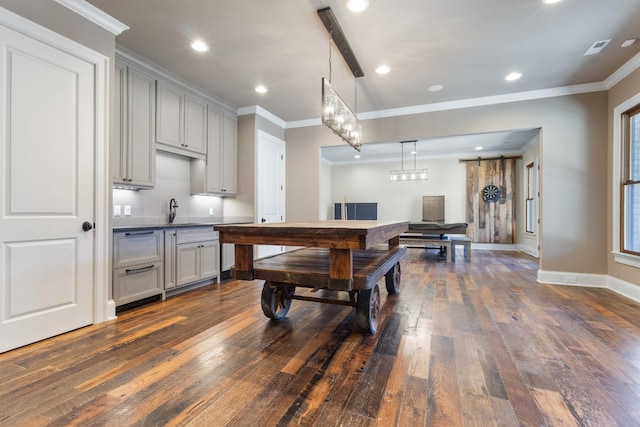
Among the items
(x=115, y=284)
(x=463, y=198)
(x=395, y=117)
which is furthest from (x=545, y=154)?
(x=115, y=284)

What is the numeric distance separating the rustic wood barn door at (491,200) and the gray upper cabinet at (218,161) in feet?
21.7

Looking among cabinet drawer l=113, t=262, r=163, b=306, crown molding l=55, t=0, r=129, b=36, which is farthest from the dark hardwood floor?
crown molding l=55, t=0, r=129, b=36

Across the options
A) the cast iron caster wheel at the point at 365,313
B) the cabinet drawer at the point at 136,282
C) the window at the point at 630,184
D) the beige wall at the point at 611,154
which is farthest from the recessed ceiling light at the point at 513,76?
the cabinet drawer at the point at 136,282

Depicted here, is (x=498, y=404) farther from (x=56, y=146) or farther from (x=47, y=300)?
(x=56, y=146)

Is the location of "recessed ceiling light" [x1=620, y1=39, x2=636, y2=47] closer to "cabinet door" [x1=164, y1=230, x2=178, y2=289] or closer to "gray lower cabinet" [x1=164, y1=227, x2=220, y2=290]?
"gray lower cabinet" [x1=164, y1=227, x2=220, y2=290]

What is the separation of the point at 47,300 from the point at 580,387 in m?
3.56

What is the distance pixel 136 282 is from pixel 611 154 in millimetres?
5807

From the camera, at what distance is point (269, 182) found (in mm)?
5148

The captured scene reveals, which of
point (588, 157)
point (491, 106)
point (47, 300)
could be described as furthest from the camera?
point (491, 106)

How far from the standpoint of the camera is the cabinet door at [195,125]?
3852 mm

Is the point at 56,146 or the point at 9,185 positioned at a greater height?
the point at 56,146

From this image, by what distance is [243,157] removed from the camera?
15.7 feet

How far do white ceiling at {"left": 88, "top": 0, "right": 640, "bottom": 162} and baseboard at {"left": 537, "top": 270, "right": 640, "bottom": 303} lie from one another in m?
2.52

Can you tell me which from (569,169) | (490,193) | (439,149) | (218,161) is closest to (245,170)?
(218,161)
